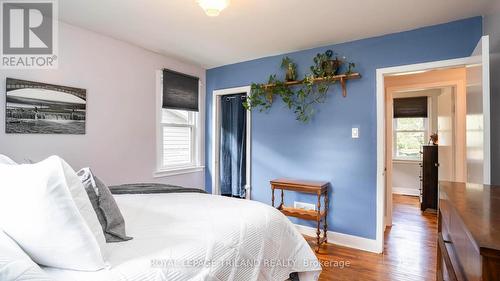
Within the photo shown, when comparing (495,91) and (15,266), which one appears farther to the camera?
(495,91)

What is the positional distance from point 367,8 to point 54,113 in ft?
10.0

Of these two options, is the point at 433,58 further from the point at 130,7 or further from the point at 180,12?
the point at 130,7

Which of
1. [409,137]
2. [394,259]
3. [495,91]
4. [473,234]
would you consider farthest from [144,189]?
[409,137]

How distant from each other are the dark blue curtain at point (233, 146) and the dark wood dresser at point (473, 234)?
2986 millimetres

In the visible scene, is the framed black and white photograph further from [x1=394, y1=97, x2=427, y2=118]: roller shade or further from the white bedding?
[x1=394, y1=97, x2=427, y2=118]: roller shade

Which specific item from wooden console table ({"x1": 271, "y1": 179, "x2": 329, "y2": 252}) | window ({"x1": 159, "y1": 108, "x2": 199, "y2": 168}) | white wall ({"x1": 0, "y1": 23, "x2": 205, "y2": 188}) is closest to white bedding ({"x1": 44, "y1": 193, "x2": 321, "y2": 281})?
white wall ({"x1": 0, "y1": 23, "x2": 205, "y2": 188})

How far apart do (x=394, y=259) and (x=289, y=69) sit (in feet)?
8.11

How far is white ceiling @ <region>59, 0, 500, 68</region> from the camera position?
220cm

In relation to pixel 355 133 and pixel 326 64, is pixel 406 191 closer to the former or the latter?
pixel 355 133

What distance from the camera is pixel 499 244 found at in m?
0.59

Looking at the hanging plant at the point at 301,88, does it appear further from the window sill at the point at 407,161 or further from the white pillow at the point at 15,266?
the window sill at the point at 407,161

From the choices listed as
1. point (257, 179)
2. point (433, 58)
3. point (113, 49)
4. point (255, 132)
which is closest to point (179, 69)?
point (113, 49)

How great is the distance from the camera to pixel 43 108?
7.86ft

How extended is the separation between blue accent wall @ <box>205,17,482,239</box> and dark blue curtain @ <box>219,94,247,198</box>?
1.34 feet
